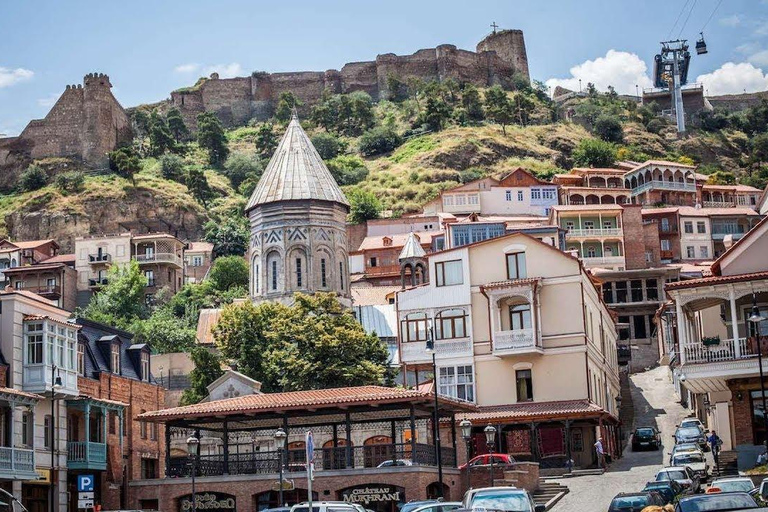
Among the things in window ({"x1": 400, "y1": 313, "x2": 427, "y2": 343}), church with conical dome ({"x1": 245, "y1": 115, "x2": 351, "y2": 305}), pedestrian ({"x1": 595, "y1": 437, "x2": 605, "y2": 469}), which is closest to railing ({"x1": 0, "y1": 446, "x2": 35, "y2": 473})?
pedestrian ({"x1": 595, "y1": 437, "x2": 605, "y2": 469})

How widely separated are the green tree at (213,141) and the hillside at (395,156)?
1154 mm

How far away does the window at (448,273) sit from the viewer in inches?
1975

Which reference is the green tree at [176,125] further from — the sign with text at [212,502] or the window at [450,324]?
the sign with text at [212,502]

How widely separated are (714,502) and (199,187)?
364 ft

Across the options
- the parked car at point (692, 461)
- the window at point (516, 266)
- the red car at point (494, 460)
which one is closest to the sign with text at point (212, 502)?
the red car at point (494, 460)

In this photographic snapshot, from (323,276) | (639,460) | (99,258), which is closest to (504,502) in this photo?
(639,460)

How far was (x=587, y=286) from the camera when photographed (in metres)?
50.5

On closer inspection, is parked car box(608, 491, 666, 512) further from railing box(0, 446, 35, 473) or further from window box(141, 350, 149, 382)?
window box(141, 350, 149, 382)

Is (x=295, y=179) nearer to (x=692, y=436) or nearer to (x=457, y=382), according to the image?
(x=457, y=382)

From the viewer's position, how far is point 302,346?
54906 millimetres

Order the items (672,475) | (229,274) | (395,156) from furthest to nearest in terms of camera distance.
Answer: (395,156) → (229,274) → (672,475)

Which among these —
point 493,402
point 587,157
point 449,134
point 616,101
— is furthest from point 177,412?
point 616,101

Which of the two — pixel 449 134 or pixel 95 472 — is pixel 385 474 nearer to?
pixel 95 472

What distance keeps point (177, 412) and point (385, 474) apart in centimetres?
677
